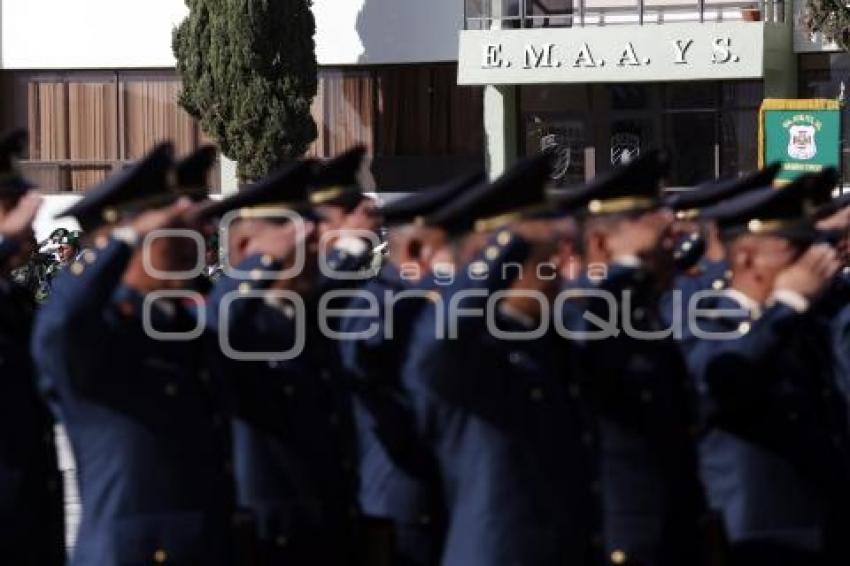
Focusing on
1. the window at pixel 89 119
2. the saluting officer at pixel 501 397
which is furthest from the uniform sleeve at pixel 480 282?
the window at pixel 89 119

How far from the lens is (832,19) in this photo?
26219 mm

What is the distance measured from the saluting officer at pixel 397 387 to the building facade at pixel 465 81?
21.9 m

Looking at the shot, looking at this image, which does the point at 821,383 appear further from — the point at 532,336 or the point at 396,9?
the point at 396,9

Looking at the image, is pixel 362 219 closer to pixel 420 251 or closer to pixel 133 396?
pixel 420 251

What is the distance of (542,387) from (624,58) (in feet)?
75.7

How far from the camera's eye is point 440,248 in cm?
645

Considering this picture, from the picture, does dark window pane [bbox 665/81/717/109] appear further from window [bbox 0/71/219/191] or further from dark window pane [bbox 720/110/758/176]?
window [bbox 0/71/219/191]

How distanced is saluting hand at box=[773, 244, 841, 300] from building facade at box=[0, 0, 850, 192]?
21.7m

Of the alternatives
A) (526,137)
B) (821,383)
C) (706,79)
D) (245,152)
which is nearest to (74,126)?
(245,152)

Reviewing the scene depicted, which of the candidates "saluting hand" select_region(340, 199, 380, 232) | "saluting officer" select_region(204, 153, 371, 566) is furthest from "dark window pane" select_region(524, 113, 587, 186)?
"saluting officer" select_region(204, 153, 371, 566)

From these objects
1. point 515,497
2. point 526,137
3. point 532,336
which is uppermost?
point 526,137

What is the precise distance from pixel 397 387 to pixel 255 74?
23135 millimetres

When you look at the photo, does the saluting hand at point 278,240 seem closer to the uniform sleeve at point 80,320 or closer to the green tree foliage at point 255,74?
the uniform sleeve at point 80,320

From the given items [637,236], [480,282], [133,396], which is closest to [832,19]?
[637,236]
